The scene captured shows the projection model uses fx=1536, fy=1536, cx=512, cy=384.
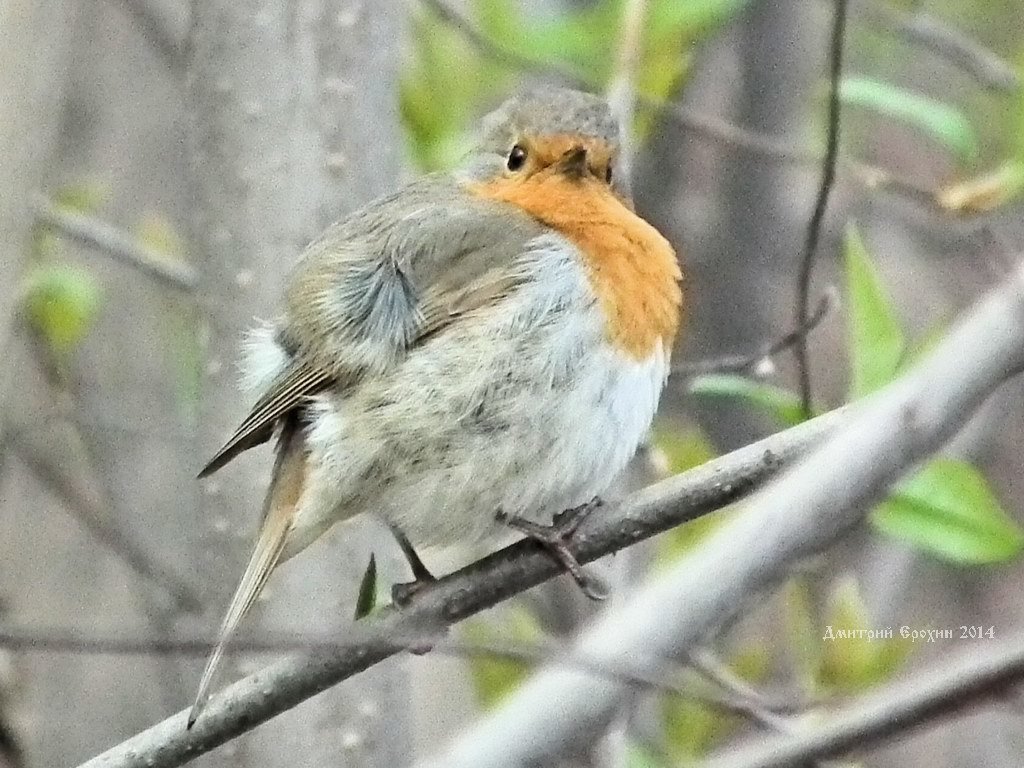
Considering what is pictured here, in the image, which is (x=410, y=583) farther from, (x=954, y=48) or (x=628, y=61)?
(x=954, y=48)

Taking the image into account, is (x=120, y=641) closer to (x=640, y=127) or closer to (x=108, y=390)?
(x=640, y=127)

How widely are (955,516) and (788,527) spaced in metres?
1.61

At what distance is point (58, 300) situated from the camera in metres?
3.24

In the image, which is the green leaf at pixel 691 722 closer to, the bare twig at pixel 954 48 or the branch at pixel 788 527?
the bare twig at pixel 954 48

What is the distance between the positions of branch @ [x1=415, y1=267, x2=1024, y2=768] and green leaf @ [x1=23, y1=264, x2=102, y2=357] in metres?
2.54

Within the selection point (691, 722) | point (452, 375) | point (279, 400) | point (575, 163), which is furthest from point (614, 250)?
point (691, 722)

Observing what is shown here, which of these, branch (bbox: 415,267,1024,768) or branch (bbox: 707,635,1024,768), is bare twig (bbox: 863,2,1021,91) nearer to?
branch (bbox: 415,267,1024,768)

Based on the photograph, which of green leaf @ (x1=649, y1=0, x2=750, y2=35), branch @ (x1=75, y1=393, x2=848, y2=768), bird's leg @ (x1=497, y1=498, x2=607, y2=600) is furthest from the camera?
green leaf @ (x1=649, y1=0, x2=750, y2=35)

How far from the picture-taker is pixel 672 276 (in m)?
2.66

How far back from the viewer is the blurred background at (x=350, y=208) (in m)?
2.71

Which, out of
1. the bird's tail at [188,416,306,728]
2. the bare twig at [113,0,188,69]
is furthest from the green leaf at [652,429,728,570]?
the bare twig at [113,0,188,69]

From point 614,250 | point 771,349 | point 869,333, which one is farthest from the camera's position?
point 771,349

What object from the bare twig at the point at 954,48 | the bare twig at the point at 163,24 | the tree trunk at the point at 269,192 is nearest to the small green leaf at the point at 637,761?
the tree trunk at the point at 269,192

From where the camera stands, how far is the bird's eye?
2.75 meters
